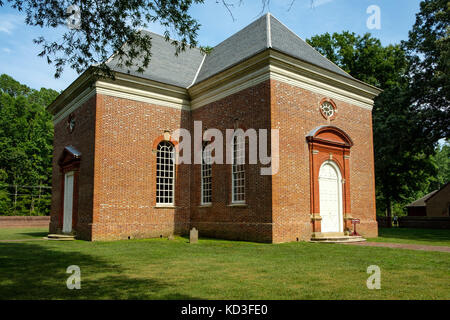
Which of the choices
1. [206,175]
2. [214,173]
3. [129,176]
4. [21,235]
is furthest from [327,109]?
[21,235]

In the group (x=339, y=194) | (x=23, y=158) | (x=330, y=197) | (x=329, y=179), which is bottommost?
(x=330, y=197)

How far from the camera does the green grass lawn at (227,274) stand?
6.17 meters

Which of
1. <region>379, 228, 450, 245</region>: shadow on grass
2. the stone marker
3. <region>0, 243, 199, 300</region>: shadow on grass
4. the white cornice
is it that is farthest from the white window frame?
<region>379, 228, 450, 245</region>: shadow on grass

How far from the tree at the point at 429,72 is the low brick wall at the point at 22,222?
34174 millimetres

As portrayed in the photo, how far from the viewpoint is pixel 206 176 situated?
62.7 feet

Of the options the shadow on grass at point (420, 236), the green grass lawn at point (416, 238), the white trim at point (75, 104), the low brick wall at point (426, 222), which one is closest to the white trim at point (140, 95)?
the white trim at point (75, 104)

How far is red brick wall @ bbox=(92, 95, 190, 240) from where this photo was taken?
1711 centimetres

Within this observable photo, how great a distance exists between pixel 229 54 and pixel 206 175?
6630 mm

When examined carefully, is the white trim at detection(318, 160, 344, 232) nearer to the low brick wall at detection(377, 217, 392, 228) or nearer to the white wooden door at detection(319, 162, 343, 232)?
the white wooden door at detection(319, 162, 343, 232)

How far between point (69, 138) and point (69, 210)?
155 inches

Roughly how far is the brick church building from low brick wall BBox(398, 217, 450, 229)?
57.0ft

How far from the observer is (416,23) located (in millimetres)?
26094

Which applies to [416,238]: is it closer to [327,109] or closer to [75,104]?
[327,109]
